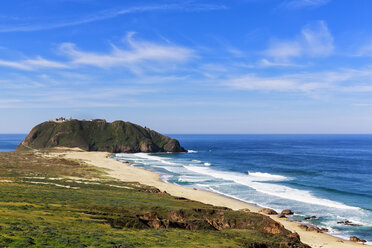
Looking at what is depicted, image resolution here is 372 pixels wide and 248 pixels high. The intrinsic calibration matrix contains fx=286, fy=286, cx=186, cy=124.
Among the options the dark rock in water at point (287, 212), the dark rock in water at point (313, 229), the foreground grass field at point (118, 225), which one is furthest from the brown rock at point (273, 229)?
the dark rock in water at point (287, 212)

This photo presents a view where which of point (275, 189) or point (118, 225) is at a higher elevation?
point (118, 225)

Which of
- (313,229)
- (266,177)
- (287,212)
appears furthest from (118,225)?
(266,177)

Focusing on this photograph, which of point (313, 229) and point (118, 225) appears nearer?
point (118, 225)

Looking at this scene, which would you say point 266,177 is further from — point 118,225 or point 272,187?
point 118,225

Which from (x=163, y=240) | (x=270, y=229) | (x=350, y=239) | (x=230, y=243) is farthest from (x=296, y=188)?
(x=163, y=240)

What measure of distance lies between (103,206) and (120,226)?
9198 millimetres

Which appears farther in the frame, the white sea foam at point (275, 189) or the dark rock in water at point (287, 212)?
the white sea foam at point (275, 189)

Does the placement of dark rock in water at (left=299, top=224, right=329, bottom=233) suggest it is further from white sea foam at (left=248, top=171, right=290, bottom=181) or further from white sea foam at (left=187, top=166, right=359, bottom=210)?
white sea foam at (left=248, top=171, right=290, bottom=181)

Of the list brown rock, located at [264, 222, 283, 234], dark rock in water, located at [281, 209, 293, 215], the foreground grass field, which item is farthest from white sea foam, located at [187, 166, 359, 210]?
the foreground grass field

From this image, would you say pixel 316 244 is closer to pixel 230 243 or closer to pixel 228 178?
pixel 230 243

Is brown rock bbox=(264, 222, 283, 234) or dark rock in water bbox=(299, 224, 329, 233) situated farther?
dark rock in water bbox=(299, 224, 329, 233)

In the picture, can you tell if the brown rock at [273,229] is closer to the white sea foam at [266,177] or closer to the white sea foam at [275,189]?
the white sea foam at [275,189]

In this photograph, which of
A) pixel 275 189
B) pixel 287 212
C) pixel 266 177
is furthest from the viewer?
pixel 266 177

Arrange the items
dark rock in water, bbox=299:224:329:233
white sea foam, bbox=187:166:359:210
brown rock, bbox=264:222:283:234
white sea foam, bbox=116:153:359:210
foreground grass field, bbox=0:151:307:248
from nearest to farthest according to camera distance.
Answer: foreground grass field, bbox=0:151:307:248 < brown rock, bbox=264:222:283:234 < dark rock in water, bbox=299:224:329:233 < white sea foam, bbox=187:166:359:210 < white sea foam, bbox=116:153:359:210
